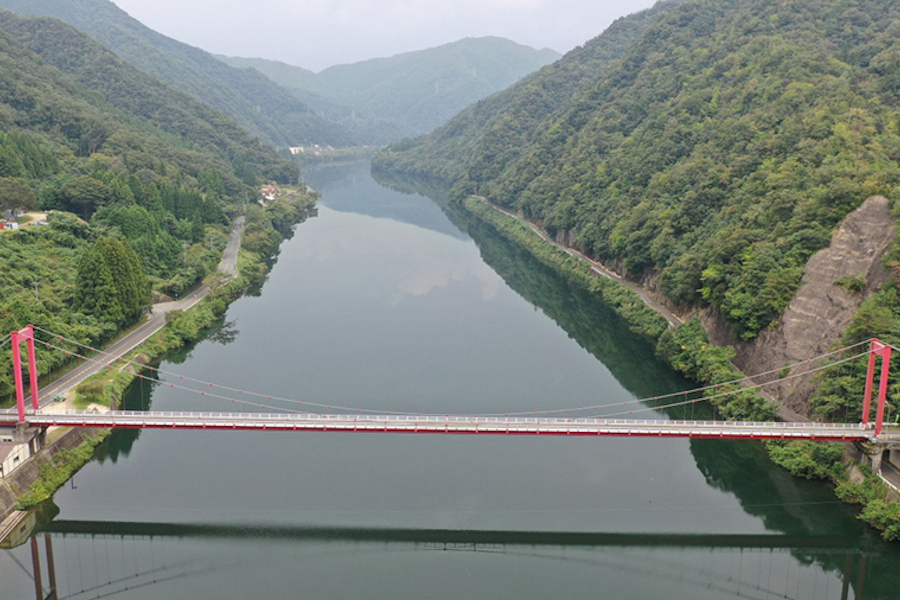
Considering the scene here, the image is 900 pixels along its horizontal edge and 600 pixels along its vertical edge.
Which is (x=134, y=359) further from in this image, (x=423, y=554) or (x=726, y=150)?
(x=726, y=150)

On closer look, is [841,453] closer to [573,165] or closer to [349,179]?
[573,165]

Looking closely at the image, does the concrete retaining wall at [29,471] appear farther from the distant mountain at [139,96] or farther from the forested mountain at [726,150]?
the distant mountain at [139,96]

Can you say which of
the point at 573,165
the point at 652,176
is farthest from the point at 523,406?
the point at 573,165

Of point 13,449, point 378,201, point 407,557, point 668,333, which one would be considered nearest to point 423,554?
point 407,557

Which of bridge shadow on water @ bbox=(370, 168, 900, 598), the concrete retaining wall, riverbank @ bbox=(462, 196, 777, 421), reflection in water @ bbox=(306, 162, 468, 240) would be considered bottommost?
the concrete retaining wall

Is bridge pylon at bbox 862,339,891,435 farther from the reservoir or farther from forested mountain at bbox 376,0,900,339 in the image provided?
forested mountain at bbox 376,0,900,339

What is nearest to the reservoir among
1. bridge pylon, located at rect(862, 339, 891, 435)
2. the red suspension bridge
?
the red suspension bridge
